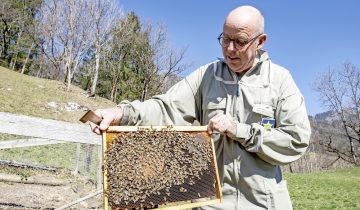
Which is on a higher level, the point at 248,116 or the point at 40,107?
the point at 40,107

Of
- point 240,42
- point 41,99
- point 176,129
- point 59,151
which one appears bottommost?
point 59,151

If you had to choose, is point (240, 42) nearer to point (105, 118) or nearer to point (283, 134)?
point (283, 134)

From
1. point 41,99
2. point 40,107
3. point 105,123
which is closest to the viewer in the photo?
point 105,123

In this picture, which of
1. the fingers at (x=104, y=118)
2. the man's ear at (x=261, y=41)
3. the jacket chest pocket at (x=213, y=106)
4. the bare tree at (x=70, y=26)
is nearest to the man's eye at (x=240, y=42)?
the man's ear at (x=261, y=41)

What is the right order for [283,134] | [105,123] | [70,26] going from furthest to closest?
[70,26] → [283,134] → [105,123]

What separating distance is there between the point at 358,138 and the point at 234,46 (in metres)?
56.6

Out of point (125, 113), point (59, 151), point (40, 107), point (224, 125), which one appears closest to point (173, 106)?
point (125, 113)

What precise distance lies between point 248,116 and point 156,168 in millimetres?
696

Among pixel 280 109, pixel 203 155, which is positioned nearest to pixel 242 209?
pixel 203 155

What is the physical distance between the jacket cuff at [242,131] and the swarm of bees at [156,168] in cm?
29

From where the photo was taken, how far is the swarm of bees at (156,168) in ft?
7.47

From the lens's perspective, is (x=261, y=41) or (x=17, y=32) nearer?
(x=261, y=41)

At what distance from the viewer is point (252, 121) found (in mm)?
2514

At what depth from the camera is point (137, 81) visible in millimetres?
46188
